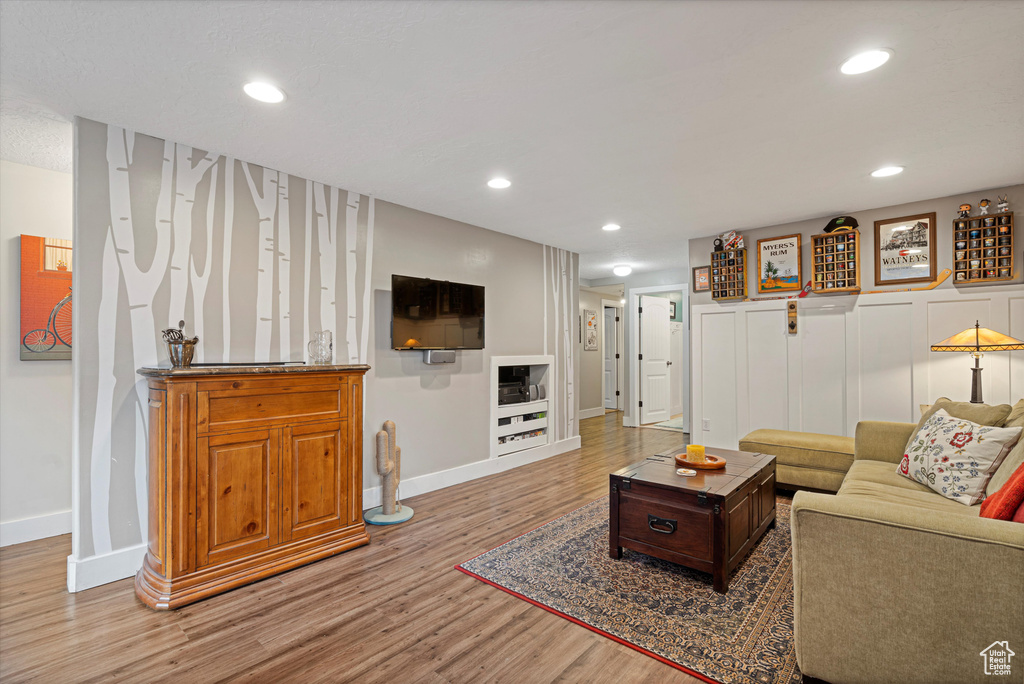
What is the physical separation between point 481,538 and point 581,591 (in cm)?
87

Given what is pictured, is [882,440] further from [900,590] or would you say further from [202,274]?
[202,274]

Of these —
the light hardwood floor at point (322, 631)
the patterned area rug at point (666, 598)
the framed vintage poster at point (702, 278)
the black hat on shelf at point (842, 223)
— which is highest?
the black hat on shelf at point (842, 223)

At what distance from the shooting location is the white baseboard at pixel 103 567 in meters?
2.41

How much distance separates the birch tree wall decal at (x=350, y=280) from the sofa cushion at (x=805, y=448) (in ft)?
10.5

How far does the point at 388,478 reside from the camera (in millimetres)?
3449

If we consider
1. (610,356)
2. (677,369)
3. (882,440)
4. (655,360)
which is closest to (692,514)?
(882,440)

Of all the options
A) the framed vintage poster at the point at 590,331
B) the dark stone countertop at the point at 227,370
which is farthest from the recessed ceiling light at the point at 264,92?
the framed vintage poster at the point at 590,331

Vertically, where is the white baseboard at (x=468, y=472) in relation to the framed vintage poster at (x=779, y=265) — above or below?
below

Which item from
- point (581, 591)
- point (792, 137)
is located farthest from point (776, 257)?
point (581, 591)

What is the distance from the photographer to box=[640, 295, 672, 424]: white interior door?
7.47m

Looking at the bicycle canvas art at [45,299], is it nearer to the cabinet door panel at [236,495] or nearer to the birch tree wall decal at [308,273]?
the birch tree wall decal at [308,273]

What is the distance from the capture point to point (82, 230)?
8.12 feet

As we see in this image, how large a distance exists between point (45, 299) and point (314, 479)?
7.45 ft

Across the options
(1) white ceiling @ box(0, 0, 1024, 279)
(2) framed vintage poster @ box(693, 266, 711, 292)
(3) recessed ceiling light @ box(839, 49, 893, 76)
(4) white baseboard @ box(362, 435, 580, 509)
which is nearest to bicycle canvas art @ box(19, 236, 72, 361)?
(1) white ceiling @ box(0, 0, 1024, 279)
